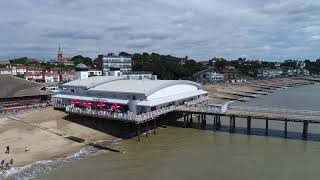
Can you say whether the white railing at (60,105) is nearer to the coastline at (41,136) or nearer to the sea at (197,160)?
the coastline at (41,136)

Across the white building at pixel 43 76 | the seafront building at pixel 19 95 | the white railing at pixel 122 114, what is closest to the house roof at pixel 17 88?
the seafront building at pixel 19 95

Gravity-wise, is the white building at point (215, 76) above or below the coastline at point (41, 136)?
above

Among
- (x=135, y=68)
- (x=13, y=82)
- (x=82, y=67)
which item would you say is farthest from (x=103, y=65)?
(x=13, y=82)

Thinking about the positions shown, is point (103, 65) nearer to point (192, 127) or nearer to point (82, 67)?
point (82, 67)

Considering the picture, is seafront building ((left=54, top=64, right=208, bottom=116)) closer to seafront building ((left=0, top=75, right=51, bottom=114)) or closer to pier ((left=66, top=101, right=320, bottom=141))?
pier ((left=66, top=101, right=320, bottom=141))

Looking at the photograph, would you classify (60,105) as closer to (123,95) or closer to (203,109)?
(123,95)

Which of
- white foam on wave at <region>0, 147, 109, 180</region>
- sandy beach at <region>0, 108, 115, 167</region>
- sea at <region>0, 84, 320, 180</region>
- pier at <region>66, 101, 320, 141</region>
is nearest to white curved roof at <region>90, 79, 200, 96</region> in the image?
pier at <region>66, 101, 320, 141</region>
